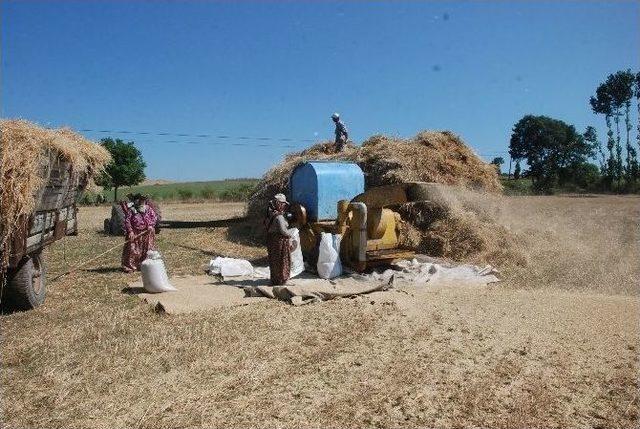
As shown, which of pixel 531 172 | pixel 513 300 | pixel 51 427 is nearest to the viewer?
pixel 51 427

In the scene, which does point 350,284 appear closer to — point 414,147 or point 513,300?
point 513,300

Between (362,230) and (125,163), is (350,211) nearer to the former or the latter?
(362,230)

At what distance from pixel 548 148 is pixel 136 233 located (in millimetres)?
41806

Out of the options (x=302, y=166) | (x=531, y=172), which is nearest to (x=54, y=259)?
(x=302, y=166)

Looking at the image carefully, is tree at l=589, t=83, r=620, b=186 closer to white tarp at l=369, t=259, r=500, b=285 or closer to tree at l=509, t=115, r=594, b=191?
tree at l=509, t=115, r=594, b=191

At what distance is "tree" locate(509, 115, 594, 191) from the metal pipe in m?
35.7

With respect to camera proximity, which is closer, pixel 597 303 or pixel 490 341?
pixel 490 341

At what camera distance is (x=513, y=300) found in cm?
665

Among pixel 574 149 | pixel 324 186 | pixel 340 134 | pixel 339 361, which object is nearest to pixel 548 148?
pixel 574 149

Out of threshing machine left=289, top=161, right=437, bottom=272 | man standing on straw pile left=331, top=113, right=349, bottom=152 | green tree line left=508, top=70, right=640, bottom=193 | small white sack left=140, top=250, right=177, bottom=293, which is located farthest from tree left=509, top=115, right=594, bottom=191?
small white sack left=140, top=250, right=177, bottom=293

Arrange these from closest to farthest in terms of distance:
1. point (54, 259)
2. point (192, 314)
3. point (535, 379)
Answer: point (535, 379) → point (192, 314) → point (54, 259)

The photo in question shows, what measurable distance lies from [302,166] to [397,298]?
14.4ft

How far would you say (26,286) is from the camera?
614cm

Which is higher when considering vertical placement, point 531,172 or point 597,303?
point 531,172
